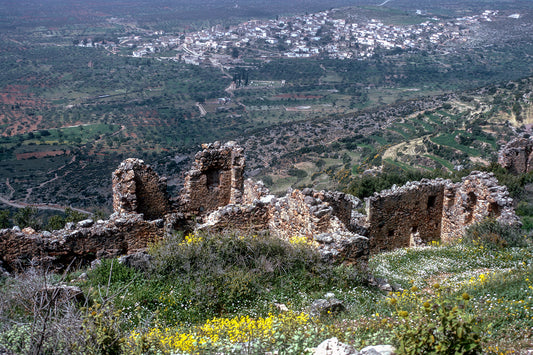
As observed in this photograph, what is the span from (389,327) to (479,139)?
41.0m

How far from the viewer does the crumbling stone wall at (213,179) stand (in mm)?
14141

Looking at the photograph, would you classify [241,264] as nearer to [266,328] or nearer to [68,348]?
[266,328]

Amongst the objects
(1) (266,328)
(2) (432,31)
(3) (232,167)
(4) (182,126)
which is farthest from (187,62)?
(1) (266,328)

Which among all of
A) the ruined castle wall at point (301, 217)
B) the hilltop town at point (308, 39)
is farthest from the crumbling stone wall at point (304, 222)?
the hilltop town at point (308, 39)

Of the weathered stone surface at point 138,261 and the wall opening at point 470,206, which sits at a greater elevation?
the weathered stone surface at point 138,261

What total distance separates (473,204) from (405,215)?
7.15ft

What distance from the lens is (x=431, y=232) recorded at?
16203 millimetres

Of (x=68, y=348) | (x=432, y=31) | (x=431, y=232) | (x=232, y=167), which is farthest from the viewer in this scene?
(x=432, y=31)

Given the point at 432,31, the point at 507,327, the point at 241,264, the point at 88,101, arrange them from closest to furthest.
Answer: the point at 507,327
the point at 241,264
the point at 88,101
the point at 432,31

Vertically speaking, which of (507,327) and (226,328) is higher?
(507,327)

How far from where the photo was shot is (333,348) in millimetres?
5336

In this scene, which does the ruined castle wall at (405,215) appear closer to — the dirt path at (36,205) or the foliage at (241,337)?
the foliage at (241,337)

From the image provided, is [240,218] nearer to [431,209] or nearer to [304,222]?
[304,222]

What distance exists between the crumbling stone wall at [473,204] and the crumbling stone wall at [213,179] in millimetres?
7064
